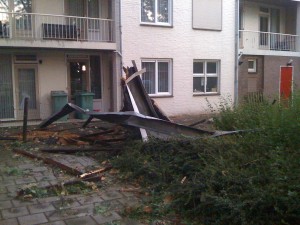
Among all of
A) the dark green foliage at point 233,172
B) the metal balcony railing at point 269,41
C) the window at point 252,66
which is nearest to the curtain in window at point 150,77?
the metal balcony railing at point 269,41

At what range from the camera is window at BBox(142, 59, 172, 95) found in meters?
16.3

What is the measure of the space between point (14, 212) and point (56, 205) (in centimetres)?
55

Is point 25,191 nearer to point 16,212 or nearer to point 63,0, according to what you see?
point 16,212

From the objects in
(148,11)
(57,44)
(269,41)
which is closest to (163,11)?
(148,11)

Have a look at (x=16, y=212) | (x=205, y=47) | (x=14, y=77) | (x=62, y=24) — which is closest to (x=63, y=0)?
Result: (x=62, y=24)

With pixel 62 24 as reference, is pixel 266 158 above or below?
below

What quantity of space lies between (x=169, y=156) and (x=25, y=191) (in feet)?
8.06

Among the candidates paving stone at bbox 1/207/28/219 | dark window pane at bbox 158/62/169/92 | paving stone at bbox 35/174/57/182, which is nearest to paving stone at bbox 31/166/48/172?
paving stone at bbox 35/174/57/182

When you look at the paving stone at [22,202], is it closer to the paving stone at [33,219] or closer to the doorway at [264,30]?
the paving stone at [33,219]

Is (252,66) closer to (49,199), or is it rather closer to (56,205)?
(49,199)

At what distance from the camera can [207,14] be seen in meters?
17.5

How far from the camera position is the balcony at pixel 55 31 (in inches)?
530

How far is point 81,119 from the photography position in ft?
49.2

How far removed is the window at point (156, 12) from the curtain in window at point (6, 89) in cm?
605
